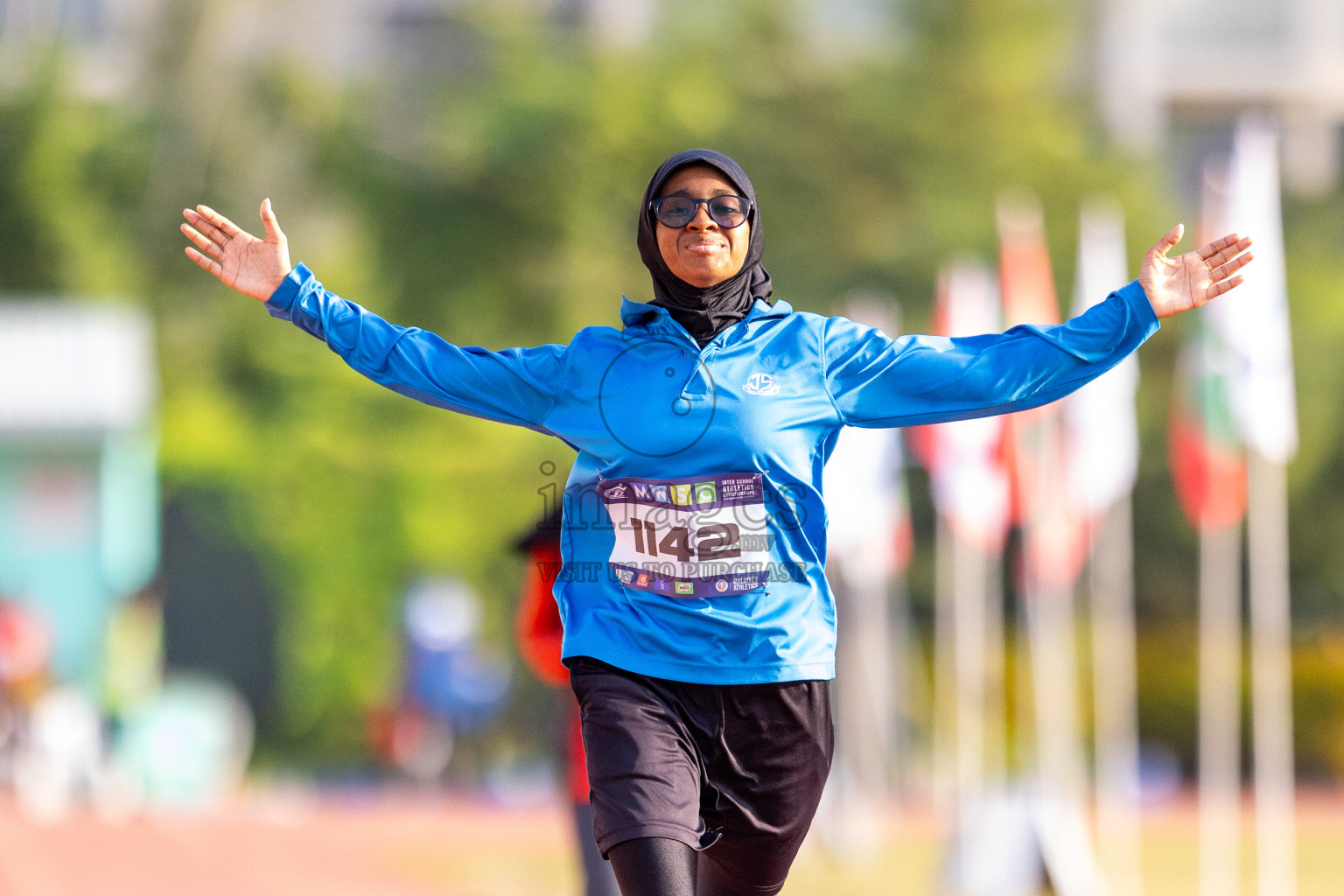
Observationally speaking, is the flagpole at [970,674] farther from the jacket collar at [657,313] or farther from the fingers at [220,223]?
the fingers at [220,223]

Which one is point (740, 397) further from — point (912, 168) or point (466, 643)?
point (912, 168)

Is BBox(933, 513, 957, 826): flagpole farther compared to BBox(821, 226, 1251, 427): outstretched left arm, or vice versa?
BBox(933, 513, 957, 826): flagpole

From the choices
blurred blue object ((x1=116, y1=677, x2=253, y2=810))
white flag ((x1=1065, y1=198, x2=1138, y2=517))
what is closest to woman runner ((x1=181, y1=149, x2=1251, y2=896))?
white flag ((x1=1065, y1=198, x2=1138, y2=517))

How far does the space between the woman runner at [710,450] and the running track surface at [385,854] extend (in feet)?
24.1

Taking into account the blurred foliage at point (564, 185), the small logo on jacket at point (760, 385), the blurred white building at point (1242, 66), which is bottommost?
the small logo on jacket at point (760, 385)

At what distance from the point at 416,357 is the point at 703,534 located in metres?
0.77

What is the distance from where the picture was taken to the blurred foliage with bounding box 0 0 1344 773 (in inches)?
1074

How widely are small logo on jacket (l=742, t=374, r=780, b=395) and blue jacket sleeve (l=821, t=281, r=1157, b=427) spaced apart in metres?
0.13

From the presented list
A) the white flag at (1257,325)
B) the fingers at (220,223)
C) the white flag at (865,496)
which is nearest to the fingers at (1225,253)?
the fingers at (220,223)

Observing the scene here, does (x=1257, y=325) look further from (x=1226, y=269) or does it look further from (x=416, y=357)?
(x=416, y=357)

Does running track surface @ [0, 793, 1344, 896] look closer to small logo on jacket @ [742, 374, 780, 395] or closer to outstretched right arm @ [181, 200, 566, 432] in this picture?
outstretched right arm @ [181, 200, 566, 432]

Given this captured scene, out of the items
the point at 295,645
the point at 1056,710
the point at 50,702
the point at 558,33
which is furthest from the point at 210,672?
the point at 558,33

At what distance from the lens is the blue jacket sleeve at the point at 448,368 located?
14.0 feet

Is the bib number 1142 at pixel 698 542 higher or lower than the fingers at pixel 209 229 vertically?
lower
